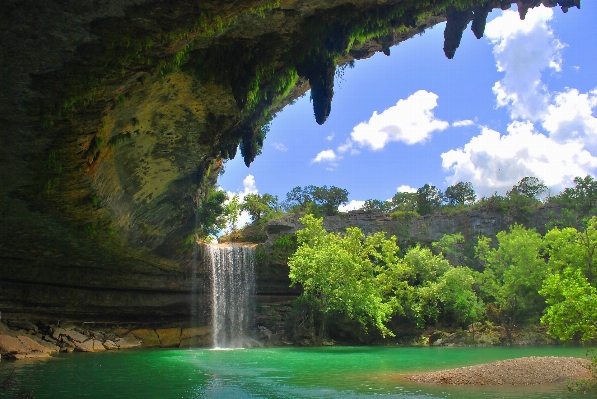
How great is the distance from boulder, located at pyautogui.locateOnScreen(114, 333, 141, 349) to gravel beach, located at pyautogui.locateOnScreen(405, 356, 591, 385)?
20302mm

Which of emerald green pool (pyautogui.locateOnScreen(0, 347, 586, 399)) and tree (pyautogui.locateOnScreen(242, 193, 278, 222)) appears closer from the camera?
emerald green pool (pyautogui.locateOnScreen(0, 347, 586, 399))

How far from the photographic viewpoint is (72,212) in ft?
49.5

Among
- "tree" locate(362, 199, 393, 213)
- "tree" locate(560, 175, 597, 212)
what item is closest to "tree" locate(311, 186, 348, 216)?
"tree" locate(362, 199, 393, 213)

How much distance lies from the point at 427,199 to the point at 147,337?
125 feet

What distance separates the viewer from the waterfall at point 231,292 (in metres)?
30.6

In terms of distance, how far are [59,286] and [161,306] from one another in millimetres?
7056

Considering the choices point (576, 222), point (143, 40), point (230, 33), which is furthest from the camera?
point (576, 222)

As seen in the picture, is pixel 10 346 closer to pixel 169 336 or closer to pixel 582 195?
pixel 169 336

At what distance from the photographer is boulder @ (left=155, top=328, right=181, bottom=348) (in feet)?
96.3

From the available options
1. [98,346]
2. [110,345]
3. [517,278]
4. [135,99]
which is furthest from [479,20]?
[110,345]

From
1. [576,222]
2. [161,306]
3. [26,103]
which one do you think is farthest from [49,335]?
[576,222]

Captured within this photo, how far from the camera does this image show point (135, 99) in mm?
11336

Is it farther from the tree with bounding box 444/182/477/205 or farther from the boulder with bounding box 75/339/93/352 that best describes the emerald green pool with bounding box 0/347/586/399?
the tree with bounding box 444/182/477/205

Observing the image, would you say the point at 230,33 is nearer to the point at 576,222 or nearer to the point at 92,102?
the point at 92,102
